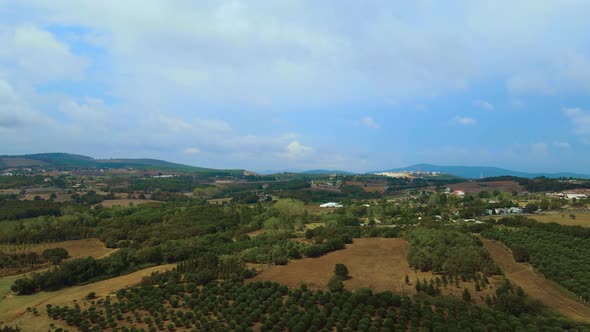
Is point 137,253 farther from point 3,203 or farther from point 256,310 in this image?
point 3,203

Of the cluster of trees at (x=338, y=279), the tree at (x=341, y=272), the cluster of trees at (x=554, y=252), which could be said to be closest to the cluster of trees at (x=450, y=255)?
the cluster of trees at (x=554, y=252)

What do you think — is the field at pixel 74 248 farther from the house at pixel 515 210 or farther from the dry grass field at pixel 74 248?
the house at pixel 515 210

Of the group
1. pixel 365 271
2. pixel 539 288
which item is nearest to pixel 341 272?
pixel 365 271

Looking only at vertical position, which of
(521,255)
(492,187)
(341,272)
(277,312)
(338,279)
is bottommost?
(277,312)

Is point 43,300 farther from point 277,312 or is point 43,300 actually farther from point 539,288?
point 539,288

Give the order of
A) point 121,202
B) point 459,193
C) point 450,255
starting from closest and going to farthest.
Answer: point 450,255 → point 121,202 → point 459,193

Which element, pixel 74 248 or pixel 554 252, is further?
pixel 74 248

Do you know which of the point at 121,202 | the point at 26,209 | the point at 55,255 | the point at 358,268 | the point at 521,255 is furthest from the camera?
the point at 121,202
